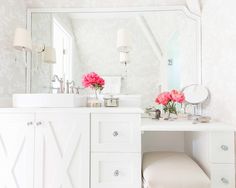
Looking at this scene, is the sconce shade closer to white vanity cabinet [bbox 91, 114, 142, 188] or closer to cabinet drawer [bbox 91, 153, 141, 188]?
white vanity cabinet [bbox 91, 114, 142, 188]

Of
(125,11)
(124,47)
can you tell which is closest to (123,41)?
(124,47)

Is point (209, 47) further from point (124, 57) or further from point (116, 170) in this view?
point (116, 170)

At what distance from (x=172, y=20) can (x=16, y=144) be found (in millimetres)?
1689

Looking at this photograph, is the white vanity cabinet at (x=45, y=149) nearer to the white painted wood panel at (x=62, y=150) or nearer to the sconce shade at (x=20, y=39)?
the white painted wood panel at (x=62, y=150)

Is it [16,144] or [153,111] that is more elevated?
[153,111]

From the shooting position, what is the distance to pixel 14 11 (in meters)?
1.63

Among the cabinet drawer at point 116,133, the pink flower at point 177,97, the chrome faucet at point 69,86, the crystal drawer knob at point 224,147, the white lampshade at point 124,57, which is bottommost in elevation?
the crystal drawer knob at point 224,147

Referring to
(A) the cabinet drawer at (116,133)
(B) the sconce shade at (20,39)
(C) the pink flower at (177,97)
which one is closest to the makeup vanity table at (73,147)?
(A) the cabinet drawer at (116,133)

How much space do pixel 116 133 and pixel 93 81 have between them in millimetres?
556

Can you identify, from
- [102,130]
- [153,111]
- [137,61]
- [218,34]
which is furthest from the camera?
[137,61]

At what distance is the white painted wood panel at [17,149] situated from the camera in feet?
3.97

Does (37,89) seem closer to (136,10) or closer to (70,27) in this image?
(70,27)

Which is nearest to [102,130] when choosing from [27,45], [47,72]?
[47,72]

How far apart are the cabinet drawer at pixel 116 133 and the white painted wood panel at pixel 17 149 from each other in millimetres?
434
